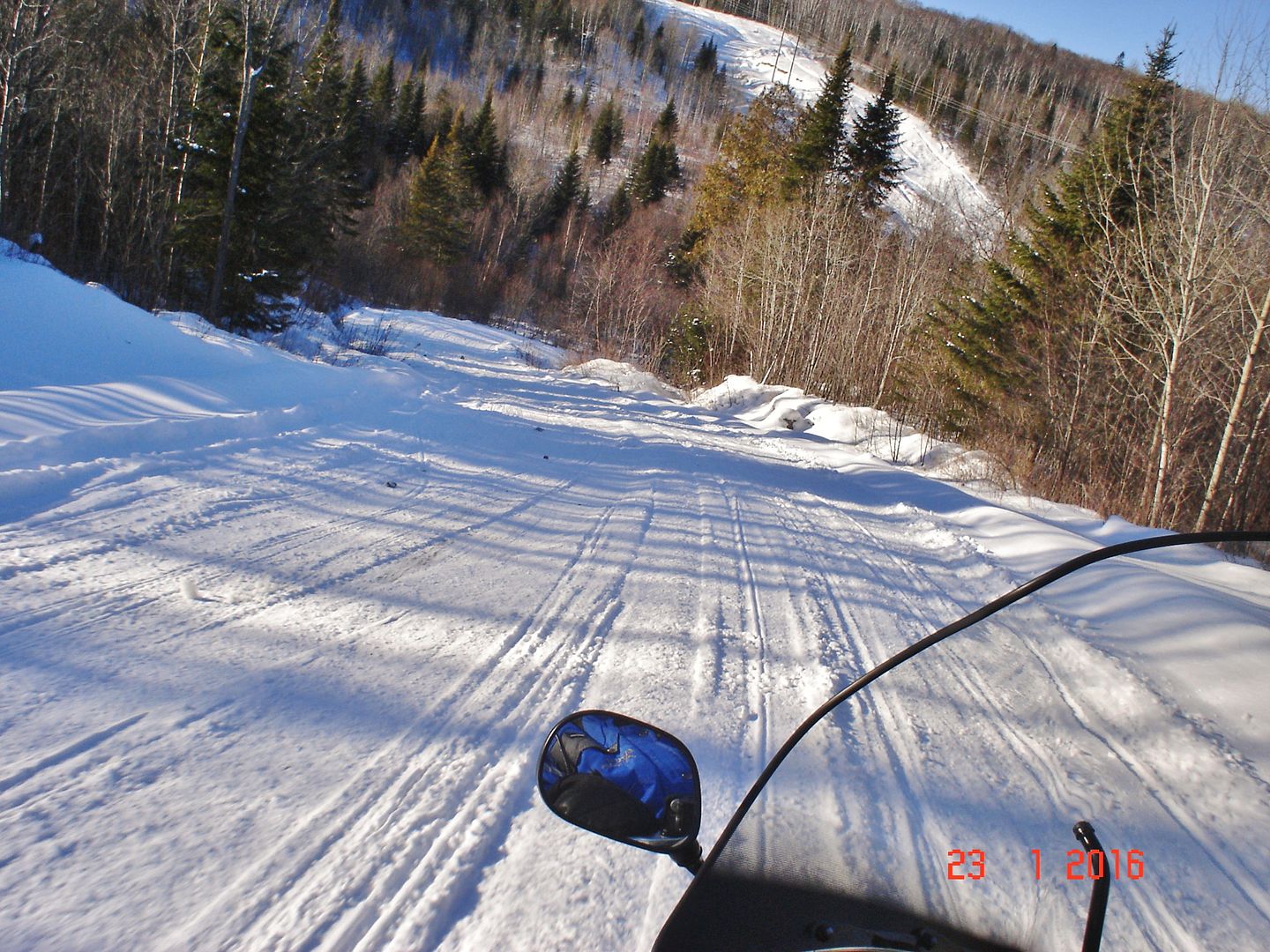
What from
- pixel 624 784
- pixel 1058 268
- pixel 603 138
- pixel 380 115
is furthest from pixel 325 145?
pixel 603 138

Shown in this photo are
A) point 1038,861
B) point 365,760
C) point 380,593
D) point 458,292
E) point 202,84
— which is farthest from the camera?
point 458,292

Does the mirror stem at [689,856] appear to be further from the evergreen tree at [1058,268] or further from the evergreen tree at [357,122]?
the evergreen tree at [357,122]

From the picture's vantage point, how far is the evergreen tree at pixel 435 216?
4522 cm

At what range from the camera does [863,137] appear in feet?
96.7

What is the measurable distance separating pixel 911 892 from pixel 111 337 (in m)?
9.93

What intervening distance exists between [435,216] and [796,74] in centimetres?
7396

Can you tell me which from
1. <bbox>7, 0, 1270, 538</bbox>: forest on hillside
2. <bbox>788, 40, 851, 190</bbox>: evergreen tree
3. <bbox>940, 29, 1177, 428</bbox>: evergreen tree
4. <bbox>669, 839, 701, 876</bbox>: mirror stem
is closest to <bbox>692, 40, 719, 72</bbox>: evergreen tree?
<bbox>7, 0, 1270, 538</bbox>: forest on hillside

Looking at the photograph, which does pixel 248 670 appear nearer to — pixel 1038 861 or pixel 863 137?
pixel 1038 861

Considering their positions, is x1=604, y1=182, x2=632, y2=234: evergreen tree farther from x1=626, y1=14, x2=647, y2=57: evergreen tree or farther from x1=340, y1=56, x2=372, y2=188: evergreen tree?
x1=626, y1=14, x2=647, y2=57: evergreen tree

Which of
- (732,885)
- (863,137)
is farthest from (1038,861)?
(863,137)

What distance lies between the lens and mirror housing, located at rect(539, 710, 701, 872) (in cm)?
126

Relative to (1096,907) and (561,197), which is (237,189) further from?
(561,197)

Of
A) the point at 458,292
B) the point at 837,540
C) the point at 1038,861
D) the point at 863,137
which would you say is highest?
the point at 863,137

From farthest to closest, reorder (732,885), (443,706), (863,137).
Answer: (863,137)
(443,706)
(732,885)
